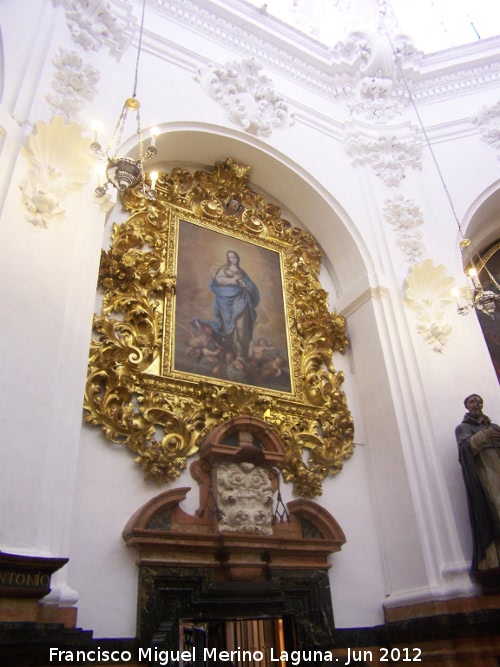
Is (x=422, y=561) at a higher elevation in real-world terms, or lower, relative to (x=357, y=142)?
lower

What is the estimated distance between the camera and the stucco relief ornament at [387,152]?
7469mm

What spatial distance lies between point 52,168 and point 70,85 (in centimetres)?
118

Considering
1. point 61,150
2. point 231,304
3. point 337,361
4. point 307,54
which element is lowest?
point 337,361

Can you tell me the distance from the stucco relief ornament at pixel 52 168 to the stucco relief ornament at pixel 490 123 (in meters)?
5.70

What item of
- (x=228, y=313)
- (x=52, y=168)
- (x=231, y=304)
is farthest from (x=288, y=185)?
(x=52, y=168)

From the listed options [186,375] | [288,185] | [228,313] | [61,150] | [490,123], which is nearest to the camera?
[61,150]

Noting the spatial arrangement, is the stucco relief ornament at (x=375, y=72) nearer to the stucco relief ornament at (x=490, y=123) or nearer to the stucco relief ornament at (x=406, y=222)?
the stucco relief ornament at (x=490, y=123)

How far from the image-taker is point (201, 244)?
20.4 ft

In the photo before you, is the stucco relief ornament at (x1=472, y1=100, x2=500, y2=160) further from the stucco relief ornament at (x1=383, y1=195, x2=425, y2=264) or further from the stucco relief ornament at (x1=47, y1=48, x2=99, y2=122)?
the stucco relief ornament at (x1=47, y1=48, x2=99, y2=122)

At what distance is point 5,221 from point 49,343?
0.98 meters

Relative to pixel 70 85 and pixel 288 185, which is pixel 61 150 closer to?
pixel 70 85

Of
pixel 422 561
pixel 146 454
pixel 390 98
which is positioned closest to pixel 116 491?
pixel 146 454

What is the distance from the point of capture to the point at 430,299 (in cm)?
643

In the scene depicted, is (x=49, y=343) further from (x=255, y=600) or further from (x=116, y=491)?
(x=255, y=600)
